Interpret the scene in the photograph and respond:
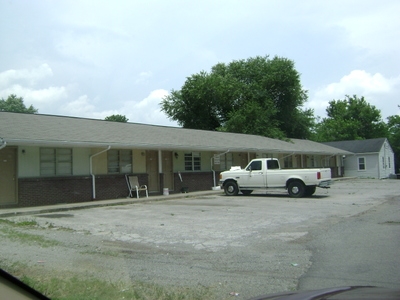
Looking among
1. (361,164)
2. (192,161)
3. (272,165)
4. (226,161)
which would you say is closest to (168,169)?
(192,161)

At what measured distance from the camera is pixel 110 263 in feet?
24.0

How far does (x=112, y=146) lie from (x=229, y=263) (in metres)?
13.0

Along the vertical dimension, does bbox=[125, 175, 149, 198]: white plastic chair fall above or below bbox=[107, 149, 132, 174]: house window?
below

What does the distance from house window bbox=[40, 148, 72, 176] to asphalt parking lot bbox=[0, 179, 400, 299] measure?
306cm

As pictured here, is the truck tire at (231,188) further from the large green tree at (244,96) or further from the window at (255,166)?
the large green tree at (244,96)

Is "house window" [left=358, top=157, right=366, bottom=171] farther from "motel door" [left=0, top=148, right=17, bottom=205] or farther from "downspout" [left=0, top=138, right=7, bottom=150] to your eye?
"downspout" [left=0, top=138, right=7, bottom=150]

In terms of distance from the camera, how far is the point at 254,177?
22516 millimetres

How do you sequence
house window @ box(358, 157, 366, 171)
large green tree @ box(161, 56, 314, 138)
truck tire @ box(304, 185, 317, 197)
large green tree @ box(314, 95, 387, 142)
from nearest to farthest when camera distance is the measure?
truck tire @ box(304, 185, 317, 197)
house window @ box(358, 157, 366, 171)
large green tree @ box(161, 56, 314, 138)
large green tree @ box(314, 95, 387, 142)

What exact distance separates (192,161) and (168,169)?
226 centimetres

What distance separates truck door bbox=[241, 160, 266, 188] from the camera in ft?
73.0

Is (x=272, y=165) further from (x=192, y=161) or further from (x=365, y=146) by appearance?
(x=365, y=146)

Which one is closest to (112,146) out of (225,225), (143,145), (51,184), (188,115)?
(143,145)

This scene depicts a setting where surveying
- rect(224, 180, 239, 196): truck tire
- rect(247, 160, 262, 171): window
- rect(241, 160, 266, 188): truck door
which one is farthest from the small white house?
rect(224, 180, 239, 196): truck tire

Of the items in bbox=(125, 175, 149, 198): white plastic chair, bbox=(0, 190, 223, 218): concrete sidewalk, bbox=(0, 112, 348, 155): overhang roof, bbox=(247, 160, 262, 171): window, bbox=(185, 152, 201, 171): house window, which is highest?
bbox=(0, 112, 348, 155): overhang roof
